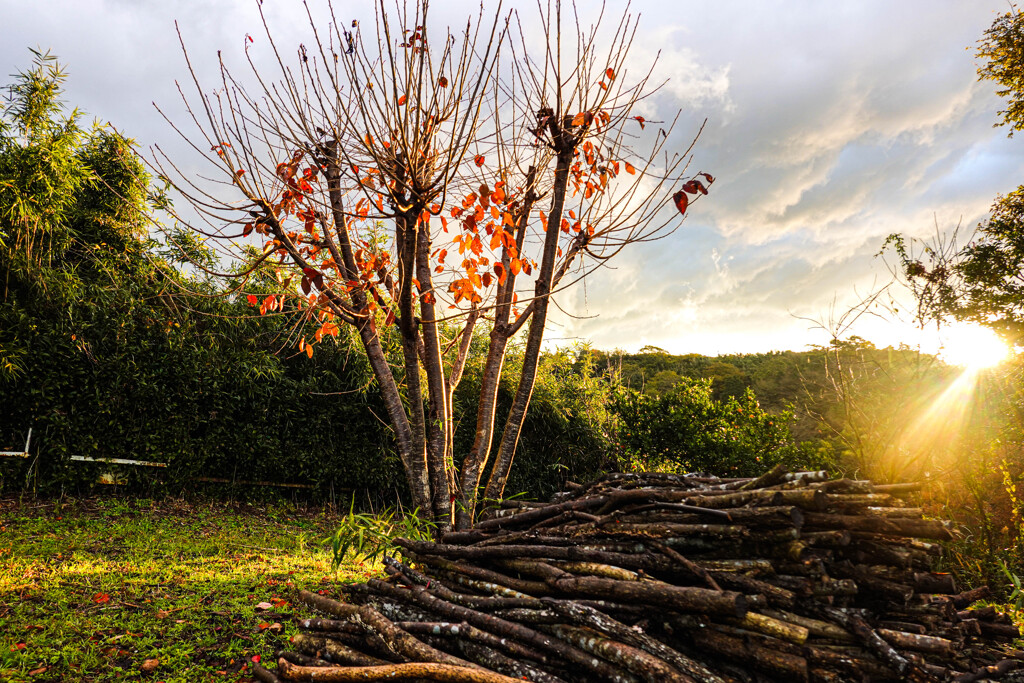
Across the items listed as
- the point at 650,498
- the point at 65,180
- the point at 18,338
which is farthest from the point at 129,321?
the point at 650,498

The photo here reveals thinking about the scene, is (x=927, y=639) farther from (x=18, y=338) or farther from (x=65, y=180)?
(x=65, y=180)

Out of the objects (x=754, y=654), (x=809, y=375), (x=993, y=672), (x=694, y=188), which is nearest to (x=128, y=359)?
(x=694, y=188)

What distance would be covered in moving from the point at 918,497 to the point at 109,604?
7.57 metres

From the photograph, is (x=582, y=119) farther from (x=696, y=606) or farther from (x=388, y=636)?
(x=388, y=636)

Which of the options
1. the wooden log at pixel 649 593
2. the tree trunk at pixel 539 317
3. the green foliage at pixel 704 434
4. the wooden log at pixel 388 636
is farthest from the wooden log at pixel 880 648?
the green foliage at pixel 704 434

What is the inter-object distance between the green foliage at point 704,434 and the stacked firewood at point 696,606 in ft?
10.6

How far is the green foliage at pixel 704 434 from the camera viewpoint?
6223 mm

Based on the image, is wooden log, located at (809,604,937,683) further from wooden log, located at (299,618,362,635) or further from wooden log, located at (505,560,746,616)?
wooden log, located at (299,618,362,635)

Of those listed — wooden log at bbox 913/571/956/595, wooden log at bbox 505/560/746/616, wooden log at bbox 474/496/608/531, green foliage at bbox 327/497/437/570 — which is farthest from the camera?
green foliage at bbox 327/497/437/570

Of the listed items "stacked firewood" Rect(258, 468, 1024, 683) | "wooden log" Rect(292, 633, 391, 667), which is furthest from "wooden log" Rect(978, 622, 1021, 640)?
"wooden log" Rect(292, 633, 391, 667)

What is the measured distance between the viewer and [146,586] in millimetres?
4227

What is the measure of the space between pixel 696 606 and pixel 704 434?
457 centimetres

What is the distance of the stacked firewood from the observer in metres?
2.14

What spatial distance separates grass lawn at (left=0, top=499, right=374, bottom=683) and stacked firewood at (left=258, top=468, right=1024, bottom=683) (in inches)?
31.8
